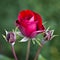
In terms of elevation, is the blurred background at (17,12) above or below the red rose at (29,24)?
below

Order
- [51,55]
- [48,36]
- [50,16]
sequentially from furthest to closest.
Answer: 1. [50,16]
2. [51,55]
3. [48,36]

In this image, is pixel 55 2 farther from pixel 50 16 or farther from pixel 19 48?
pixel 19 48

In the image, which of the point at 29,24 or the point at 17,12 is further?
the point at 17,12

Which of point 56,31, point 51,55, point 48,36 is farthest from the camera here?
point 56,31

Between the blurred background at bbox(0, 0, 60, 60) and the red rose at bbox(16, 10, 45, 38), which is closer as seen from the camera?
the red rose at bbox(16, 10, 45, 38)

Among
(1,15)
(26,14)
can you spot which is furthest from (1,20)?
(26,14)

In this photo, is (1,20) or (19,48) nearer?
(19,48)

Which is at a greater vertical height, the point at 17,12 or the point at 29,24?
the point at 29,24

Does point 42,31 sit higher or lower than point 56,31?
higher
